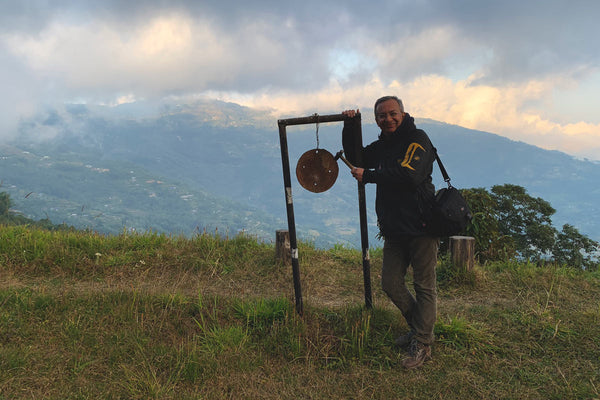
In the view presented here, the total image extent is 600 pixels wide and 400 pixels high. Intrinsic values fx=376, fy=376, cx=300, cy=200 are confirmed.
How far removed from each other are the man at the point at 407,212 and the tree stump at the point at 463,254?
2.80 meters

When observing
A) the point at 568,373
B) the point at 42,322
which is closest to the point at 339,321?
the point at 568,373

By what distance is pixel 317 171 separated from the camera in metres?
4.62

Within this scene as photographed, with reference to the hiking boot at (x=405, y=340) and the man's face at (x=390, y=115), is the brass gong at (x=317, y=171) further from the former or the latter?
the hiking boot at (x=405, y=340)

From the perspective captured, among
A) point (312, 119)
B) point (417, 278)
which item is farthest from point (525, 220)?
point (312, 119)

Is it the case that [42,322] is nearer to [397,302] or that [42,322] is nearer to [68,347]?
[68,347]

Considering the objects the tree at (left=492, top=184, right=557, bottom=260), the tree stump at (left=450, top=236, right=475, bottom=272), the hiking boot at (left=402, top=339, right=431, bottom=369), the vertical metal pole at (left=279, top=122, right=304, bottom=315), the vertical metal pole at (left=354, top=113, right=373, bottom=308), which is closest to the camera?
the hiking boot at (left=402, top=339, right=431, bottom=369)

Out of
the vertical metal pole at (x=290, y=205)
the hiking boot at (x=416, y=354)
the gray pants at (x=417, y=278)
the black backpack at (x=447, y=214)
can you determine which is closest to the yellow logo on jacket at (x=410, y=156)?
the black backpack at (x=447, y=214)

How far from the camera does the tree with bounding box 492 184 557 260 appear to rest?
78.3 ft

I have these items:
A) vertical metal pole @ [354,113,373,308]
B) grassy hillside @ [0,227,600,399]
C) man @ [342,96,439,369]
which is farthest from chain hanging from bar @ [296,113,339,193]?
grassy hillside @ [0,227,600,399]

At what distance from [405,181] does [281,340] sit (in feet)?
A: 7.82

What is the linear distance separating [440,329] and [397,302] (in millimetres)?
901

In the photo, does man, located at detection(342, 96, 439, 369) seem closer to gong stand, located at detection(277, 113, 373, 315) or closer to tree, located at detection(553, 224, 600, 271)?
gong stand, located at detection(277, 113, 373, 315)

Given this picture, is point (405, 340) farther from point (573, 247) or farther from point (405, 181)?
point (573, 247)

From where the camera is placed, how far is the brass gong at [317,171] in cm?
457
